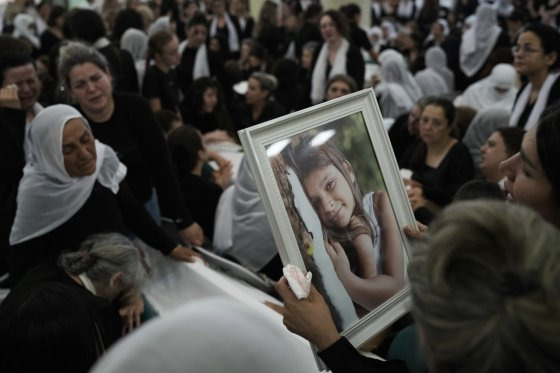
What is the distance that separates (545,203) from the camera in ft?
3.75

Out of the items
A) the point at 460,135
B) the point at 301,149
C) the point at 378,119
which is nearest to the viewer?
the point at 301,149

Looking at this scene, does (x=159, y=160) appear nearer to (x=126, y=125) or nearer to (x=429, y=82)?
(x=126, y=125)

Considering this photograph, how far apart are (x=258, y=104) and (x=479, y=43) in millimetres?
3389

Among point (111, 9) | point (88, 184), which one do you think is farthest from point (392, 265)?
point (111, 9)

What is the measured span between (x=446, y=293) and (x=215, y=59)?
17.1ft

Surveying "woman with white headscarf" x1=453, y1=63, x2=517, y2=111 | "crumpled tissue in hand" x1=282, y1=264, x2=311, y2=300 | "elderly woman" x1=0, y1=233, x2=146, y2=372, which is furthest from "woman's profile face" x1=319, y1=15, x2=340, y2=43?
"crumpled tissue in hand" x1=282, y1=264, x2=311, y2=300

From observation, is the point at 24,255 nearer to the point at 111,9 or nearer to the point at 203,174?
the point at 203,174

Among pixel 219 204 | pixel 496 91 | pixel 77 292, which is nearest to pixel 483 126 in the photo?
pixel 496 91

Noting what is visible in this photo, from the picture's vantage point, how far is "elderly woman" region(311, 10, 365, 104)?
15.5 feet

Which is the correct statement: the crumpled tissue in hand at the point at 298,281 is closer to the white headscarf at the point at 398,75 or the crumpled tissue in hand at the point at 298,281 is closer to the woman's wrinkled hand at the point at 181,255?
the woman's wrinkled hand at the point at 181,255

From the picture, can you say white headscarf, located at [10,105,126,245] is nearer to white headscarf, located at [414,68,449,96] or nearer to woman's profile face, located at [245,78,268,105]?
woman's profile face, located at [245,78,268,105]

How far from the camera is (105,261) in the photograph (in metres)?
1.77

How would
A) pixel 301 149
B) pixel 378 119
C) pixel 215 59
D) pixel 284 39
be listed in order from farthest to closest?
pixel 284 39 → pixel 215 59 → pixel 378 119 → pixel 301 149

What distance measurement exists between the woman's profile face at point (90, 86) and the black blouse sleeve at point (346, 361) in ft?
5.73
